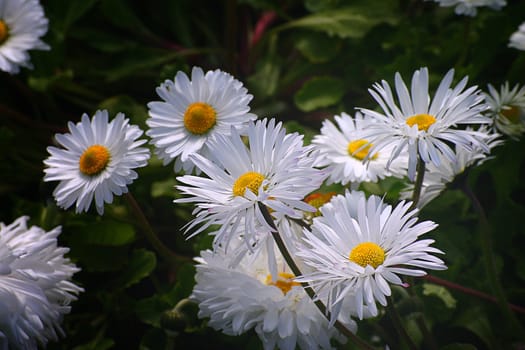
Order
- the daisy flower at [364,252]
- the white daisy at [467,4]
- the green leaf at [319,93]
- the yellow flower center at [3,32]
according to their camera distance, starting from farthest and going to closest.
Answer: the green leaf at [319,93] < the yellow flower center at [3,32] < the white daisy at [467,4] < the daisy flower at [364,252]

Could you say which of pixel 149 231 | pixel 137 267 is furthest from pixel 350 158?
pixel 137 267

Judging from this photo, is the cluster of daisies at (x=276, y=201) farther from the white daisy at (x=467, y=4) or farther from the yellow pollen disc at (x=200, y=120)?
the white daisy at (x=467, y=4)

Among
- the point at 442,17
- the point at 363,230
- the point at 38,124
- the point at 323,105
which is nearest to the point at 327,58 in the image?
the point at 323,105

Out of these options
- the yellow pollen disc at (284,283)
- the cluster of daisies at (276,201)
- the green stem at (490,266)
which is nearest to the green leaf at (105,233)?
the cluster of daisies at (276,201)

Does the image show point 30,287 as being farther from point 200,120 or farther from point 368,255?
point 368,255

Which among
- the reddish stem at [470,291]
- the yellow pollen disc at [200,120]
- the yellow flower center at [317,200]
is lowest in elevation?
the reddish stem at [470,291]

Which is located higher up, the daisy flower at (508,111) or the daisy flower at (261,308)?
the daisy flower at (508,111)

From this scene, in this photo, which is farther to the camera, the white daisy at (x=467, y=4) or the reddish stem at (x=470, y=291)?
the white daisy at (x=467, y=4)
